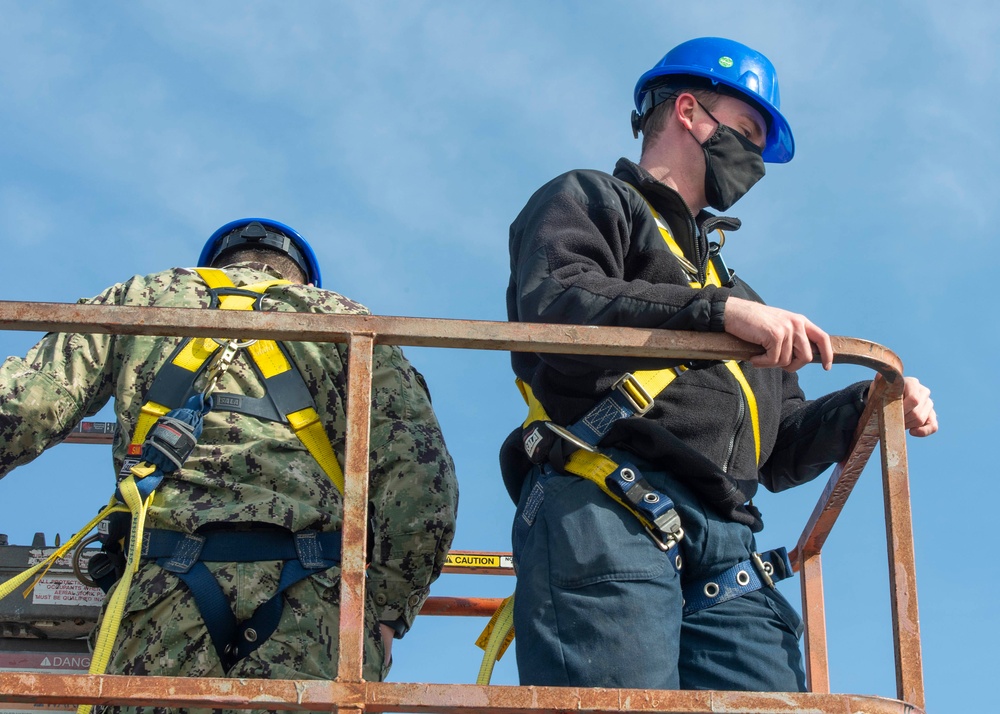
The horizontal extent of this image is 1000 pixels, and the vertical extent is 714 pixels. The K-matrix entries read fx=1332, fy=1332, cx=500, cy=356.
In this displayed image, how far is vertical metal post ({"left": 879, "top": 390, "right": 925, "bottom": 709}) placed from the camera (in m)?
3.04

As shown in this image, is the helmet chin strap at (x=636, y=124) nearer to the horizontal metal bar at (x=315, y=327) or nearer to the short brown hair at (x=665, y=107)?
the short brown hair at (x=665, y=107)

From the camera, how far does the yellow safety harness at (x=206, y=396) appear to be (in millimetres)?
3855

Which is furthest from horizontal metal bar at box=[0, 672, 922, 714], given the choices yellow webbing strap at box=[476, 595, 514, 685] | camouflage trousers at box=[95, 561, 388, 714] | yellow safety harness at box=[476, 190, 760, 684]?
camouflage trousers at box=[95, 561, 388, 714]

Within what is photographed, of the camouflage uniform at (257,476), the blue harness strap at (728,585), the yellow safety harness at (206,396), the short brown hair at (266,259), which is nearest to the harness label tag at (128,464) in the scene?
the yellow safety harness at (206,396)

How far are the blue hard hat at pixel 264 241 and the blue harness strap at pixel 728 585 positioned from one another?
2.16 metres

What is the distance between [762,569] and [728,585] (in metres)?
0.13

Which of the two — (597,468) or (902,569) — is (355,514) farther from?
(902,569)

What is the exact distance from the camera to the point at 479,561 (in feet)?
18.3

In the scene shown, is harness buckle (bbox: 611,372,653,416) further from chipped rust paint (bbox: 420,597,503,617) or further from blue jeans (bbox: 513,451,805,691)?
chipped rust paint (bbox: 420,597,503,617)

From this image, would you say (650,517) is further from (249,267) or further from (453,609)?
(249,267)

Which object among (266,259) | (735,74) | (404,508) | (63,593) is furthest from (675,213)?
(63,593)

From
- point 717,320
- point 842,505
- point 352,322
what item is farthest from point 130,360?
point 842,505

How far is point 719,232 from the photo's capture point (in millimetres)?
4473

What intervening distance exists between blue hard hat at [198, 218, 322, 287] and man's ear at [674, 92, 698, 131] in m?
1.54
